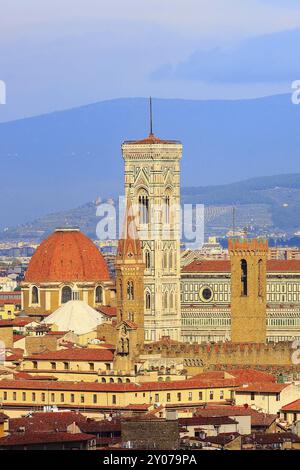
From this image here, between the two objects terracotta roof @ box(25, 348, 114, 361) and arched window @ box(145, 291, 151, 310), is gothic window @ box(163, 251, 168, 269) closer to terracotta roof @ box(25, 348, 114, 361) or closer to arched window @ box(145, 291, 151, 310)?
arched window @ box(145, 291, 151, 310)

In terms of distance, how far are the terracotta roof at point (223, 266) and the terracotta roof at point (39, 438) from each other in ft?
181

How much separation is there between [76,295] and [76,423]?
54734 millimetres

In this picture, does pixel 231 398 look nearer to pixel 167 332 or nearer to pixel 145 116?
pixel 167 332

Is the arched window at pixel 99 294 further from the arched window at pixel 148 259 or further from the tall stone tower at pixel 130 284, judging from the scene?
the tall stone tower at pixel 130 284

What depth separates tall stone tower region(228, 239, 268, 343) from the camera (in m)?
102

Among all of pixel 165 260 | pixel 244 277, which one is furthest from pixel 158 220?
pixel 244 277

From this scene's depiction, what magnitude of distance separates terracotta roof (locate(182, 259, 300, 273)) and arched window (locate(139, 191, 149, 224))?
377 centimetres

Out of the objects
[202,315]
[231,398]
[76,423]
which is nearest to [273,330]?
[202,315]

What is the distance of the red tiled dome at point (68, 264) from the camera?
121812mm

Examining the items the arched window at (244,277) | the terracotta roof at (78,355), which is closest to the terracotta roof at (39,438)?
the terracotta roof at (78,355)

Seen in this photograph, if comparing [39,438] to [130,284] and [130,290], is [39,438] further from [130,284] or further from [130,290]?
[130,284]

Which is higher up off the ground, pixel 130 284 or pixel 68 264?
pixel 68 264

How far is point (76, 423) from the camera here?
66.1 metres

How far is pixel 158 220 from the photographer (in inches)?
4562
